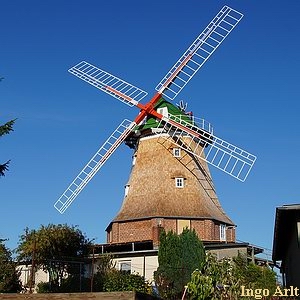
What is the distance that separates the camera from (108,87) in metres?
39.8

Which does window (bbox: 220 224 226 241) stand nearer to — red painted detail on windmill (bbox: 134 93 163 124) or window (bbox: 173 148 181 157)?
window (bbox: 173 148 181 157)

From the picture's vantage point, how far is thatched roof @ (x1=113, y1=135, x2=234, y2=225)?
127ft

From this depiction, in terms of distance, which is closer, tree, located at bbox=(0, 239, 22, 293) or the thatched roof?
tree, located at bbox=(0, 239, 22, 293)

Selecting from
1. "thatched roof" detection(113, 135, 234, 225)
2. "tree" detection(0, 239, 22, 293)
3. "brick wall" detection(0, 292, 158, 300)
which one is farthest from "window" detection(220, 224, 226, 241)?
"brick wall" detection(0, 292, 158, 300)

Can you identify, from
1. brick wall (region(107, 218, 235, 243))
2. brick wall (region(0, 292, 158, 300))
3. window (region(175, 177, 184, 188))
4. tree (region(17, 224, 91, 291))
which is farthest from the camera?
window (region(175, 177, 184, 188))

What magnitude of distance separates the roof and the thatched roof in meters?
14.5

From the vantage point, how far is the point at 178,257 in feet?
105

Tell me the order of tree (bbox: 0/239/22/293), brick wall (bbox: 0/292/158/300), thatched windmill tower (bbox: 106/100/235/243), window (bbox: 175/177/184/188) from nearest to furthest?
brick wall (bbox: 0/292/158/300) → tree (bbox: 0/239/22/293) → thatched windmill tower (bbox: 106/100/235/243) → window (bbox: 175/177/184/188)

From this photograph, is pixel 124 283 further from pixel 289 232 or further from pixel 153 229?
pixel 153 229

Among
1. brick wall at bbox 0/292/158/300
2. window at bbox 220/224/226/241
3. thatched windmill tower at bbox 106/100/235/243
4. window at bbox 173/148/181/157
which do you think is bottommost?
brick wall at bbox 0/292/158/300

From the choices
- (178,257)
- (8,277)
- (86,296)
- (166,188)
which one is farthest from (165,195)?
(86,296)

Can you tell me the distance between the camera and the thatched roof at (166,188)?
38562mm

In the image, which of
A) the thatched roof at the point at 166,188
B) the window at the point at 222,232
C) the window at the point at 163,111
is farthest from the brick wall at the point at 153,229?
the window at the point at 163,111

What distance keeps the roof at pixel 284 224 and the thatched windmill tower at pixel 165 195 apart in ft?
46.1
